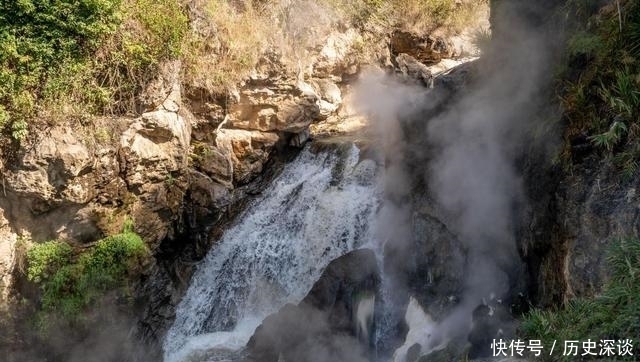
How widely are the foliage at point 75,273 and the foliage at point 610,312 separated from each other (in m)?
6.25

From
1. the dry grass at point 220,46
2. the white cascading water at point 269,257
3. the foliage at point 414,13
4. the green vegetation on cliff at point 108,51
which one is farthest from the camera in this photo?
the foliage at point 414,13

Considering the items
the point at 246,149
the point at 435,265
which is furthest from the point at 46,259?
the point at 435,265

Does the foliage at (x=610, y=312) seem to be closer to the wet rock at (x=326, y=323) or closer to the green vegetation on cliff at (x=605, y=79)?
the green vegetation on cliff at (x=605, y=79)

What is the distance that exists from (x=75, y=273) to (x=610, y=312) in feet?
23.1

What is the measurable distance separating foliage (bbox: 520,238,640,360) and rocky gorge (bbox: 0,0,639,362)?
375mm

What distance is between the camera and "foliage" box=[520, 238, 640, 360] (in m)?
3.20

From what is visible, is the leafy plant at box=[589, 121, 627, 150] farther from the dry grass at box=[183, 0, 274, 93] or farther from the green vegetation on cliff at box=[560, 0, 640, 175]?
the dry grass at box=[183, 0, 274, 93]

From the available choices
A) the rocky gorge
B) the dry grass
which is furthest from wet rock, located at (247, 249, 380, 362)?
the dry grass

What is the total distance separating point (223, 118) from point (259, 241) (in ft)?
9.29

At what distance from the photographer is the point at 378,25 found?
1464cm

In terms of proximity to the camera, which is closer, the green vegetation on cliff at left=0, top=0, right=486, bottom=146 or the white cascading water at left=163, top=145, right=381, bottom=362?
the green vegetation on cliff at left=0, top=0, right=486, bottom=146

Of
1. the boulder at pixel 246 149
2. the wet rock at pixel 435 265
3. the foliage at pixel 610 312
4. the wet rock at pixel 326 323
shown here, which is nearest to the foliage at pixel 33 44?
the boulder at pixel 246 149

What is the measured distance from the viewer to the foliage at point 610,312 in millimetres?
3201

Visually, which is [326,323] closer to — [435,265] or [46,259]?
[435,265]
